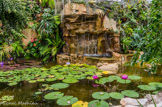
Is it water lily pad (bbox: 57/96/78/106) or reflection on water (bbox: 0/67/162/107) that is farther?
reflection on water (bbox: 0/67/162/107)

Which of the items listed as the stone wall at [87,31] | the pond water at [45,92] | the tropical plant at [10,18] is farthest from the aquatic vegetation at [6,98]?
the stone wall at [87,31]

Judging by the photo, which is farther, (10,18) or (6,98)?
(10,18)

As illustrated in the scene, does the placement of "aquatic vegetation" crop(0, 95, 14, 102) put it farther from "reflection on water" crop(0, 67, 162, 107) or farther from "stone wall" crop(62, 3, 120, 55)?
"stone wall" crop(62, 3, 120, 55)

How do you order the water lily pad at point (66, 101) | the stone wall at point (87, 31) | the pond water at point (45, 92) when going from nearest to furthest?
1. the water lily pad at point (66, 101)
2. the pond water at point (45, 92)
3. the stone wall at point (87, 31)

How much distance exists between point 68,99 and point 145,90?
4.53 feet

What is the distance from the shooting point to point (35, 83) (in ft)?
9.05

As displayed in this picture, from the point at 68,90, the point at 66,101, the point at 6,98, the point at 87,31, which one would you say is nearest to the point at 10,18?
the point at 6,98

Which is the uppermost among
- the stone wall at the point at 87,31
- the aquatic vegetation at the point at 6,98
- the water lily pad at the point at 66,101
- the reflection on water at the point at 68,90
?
the stone wall at the point at 87,31

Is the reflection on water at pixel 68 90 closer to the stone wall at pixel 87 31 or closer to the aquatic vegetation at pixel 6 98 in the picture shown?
the aquatic vegetation at pixel 6 98

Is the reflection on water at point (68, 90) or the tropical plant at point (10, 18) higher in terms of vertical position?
the tropical plant at point (10, 18)

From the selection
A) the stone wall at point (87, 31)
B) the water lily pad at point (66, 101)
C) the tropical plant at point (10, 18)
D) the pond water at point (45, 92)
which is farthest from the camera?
the stone wall at point (87, 31)

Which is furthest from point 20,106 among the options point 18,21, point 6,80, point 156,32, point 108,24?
point 108,24

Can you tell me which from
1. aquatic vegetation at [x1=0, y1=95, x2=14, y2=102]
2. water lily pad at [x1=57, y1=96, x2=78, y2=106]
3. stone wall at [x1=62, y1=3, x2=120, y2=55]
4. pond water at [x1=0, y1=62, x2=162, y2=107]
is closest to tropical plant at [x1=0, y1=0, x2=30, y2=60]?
pond water at [x1=0, y1=62, x2=162, y2=107]

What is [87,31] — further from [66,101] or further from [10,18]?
[66,101]
